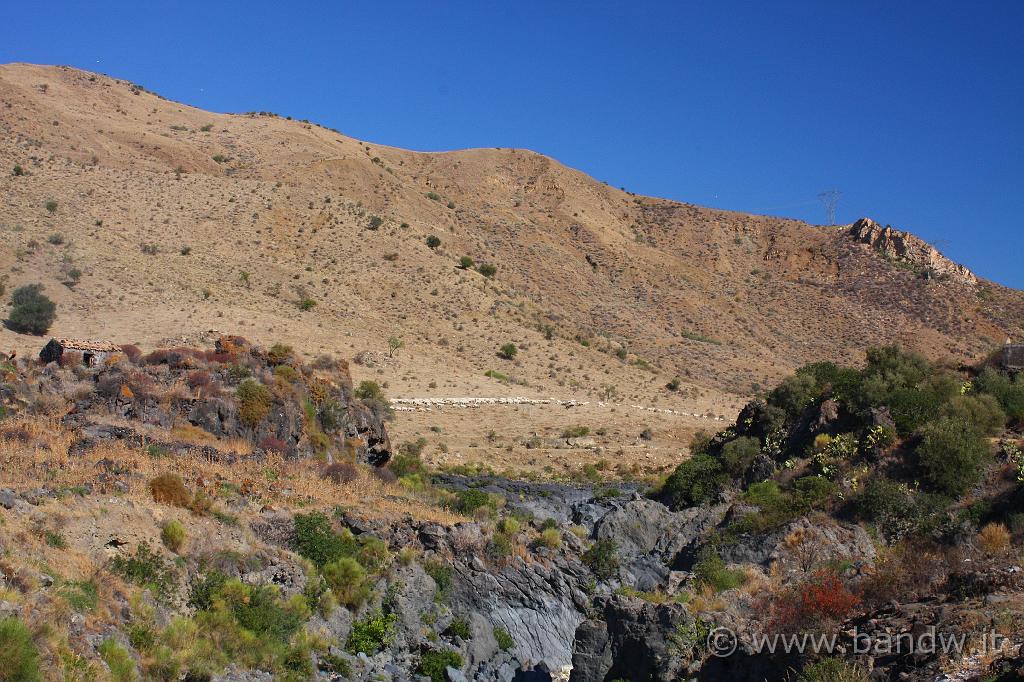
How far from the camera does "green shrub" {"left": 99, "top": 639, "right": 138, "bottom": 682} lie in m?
11.6

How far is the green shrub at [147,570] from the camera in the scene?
13.6 m

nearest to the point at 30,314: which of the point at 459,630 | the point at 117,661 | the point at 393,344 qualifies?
the point at 393,344

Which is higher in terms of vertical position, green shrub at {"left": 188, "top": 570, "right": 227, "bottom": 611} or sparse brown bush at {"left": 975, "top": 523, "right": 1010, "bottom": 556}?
sparse brown bush at {"left": 975, "top": 523, "right": 1010, "bottom": 556}

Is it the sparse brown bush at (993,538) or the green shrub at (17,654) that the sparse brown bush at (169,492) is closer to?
the green shrub at (17,654)

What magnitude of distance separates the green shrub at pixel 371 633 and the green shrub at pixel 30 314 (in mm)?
33513

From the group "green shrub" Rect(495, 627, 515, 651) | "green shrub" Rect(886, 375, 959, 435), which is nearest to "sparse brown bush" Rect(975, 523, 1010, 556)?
"green shrub" Rect(886, 375, 959, 435)

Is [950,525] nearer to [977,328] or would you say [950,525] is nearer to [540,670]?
[540,670]

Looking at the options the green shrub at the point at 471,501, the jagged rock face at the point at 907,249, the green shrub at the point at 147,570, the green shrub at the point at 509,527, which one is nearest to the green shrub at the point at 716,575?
the green shrub at the point at 509,527

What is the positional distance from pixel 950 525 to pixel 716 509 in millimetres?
7126

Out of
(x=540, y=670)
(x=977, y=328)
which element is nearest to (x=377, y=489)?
(x=540, y=670)

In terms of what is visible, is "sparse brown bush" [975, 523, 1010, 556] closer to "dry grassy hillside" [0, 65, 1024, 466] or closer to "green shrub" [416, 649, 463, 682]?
"green shrub" [416, 649, 463, 682]

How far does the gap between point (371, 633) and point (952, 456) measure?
1292cm

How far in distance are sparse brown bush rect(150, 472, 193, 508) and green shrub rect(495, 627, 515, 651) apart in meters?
6.18

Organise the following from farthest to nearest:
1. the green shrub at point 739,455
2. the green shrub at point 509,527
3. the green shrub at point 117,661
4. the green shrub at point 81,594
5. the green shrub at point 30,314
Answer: the green shrub at point 30,314 → the green shrub at point 739,455 → the green shrub at point 509,527 → the green shrub at point 81,594 → the green shrub at point 117,661
